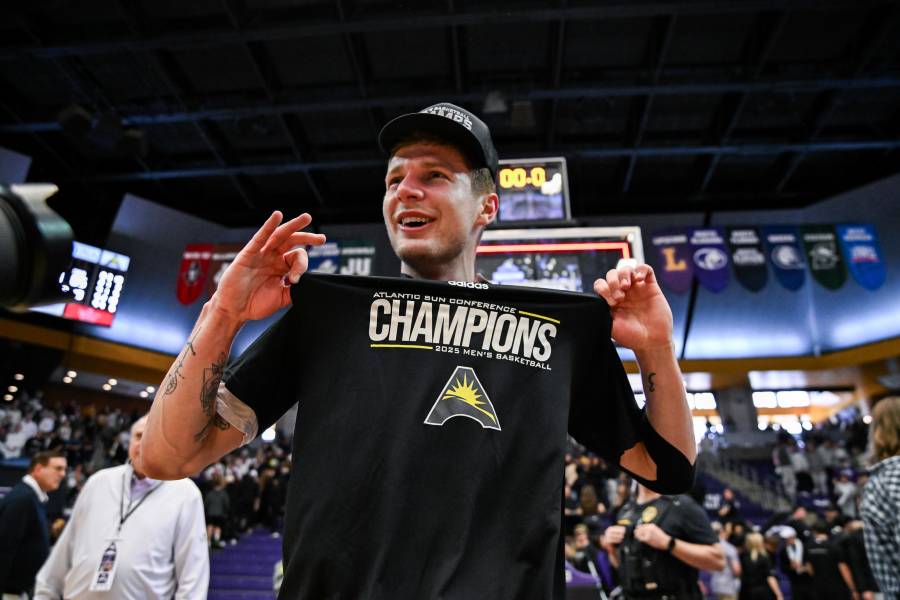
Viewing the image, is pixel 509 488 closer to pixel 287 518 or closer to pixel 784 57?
pixel 287 518

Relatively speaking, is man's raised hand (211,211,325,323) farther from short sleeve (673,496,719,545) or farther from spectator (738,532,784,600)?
spectator (738,532,784,600)

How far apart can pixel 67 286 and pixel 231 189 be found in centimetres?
Answer: 1511

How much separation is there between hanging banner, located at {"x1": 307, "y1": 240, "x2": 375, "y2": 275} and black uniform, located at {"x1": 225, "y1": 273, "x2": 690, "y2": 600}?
31.0 feet

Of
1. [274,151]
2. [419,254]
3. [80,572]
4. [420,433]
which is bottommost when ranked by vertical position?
[80,572]

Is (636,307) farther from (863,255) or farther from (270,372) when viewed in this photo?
(863,255)

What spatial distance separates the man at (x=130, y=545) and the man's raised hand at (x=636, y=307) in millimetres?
2554

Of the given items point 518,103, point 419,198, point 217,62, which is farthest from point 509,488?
point 217,62

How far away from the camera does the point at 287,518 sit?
1076mm

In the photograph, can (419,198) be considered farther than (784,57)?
No

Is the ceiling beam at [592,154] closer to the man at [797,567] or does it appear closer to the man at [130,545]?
the man at [797,567]

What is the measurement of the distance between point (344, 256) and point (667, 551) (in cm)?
817

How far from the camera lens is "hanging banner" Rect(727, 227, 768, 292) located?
10.7 meters

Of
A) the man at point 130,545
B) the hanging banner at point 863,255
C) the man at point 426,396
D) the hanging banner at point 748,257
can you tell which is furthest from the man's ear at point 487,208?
the hanging banner at point 863,255

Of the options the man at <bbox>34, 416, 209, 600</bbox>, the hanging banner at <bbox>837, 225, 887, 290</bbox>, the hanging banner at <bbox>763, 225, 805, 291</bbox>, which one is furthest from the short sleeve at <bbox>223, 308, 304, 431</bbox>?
the hanging banner at <bbox>837, 225, 887, 290</bbox>
